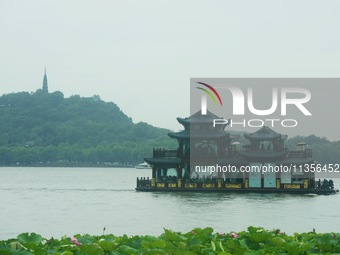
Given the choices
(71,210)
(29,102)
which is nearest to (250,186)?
(71,210)

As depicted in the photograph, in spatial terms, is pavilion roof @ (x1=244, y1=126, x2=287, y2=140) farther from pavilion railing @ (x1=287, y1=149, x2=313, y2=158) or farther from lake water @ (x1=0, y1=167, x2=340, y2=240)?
lake water @ (x1=0, y1=167, x2=340, y2=240)

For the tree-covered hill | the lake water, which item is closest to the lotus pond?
the lake water

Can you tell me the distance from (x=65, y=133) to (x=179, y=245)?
134m

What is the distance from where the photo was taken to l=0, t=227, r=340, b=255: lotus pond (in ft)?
15.1

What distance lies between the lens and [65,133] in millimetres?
137375

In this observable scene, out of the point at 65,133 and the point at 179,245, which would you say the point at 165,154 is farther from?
the point at 65,133

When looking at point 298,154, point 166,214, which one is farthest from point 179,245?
point 298,154

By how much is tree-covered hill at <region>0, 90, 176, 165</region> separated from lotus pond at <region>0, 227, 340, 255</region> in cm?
11267

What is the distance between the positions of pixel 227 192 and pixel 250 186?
1.69 meters

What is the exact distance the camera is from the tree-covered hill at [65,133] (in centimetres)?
12675

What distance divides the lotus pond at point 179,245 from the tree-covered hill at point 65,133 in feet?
370

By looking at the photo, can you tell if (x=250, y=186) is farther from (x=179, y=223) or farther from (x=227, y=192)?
(x=179, y=223)

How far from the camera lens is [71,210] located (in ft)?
116

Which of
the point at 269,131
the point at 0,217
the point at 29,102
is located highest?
the point at 29,102
